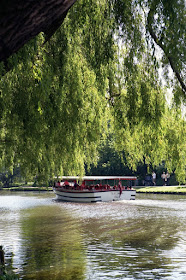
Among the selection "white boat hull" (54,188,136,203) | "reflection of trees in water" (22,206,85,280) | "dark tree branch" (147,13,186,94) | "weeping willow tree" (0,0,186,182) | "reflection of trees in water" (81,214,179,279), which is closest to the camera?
"dark tree branch" (147,13,186,94)

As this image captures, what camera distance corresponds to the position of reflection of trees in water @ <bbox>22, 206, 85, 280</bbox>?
1063 cm

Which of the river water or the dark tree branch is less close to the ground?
the dark tree branch

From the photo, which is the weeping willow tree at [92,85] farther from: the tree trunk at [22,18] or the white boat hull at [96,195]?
the white boat hull at [96,195]

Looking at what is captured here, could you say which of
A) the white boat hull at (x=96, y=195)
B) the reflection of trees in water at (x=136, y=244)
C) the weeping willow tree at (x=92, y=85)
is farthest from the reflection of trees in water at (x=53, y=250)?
the white boat hull at (x=96, y=195)

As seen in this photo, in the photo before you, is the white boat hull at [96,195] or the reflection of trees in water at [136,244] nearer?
the reflection of trees in water at [136,244]

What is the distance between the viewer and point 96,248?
14.2 meters

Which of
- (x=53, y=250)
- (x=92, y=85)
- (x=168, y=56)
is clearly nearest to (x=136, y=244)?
(x=53, y=250)

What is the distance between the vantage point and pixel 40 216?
25.9 m

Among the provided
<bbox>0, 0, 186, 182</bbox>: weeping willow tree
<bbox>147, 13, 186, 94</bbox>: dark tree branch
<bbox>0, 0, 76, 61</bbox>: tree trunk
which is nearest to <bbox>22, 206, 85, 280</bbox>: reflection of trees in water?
<bbox>0, 0, 186, 182</bbox>: weeping willow tree

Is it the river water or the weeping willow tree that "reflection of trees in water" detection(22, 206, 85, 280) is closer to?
the river water

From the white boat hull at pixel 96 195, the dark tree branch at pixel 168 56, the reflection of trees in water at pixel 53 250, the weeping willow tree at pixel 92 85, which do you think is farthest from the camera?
the white boat hull at pixel 96 195

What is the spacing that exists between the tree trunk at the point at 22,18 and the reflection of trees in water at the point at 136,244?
704 cm

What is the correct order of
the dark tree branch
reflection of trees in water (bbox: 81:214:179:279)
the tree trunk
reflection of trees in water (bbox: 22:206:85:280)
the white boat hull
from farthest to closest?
1. the white boat hull
2. reflection of trees in water (bbox: 81:214:179:279)
3. reflection of trees in water (bbox: 22:206:85:280)
4. the dark tree branch
5. the tree trunk

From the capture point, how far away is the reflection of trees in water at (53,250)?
1063 centimetres
